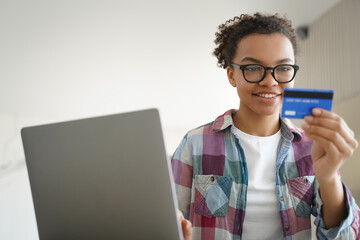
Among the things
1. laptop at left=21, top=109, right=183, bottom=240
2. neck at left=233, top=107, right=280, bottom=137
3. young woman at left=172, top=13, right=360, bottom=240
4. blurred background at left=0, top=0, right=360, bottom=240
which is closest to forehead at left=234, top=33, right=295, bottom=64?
young woman at left=172, top=13, right=360, bottom=240

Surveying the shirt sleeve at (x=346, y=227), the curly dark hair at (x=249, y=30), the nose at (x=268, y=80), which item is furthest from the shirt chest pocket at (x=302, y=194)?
the curly dark hair at (x=249, y=30)

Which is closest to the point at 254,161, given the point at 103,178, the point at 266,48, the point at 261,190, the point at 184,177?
the point at 261,190

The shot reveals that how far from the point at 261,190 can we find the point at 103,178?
562mm

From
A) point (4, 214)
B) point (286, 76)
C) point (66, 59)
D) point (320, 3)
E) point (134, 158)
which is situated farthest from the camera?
point (320, 3)

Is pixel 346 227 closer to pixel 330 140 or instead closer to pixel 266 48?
pixel 330 140

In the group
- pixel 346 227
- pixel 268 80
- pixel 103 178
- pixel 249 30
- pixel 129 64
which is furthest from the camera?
pixel 129 64

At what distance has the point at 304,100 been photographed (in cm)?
69

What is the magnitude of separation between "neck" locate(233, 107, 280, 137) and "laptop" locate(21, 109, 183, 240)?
576 millimetres

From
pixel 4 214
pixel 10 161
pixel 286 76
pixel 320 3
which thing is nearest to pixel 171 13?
pixel 320 3

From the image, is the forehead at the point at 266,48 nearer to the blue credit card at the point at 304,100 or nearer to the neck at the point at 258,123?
the neck at the point at 258,123

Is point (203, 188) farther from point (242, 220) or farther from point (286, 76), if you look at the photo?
point (286, 76)

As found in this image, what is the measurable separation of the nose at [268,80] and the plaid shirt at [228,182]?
Result: 0.61ft

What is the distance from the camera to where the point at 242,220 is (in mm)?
978

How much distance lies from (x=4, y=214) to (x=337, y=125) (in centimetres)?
218
